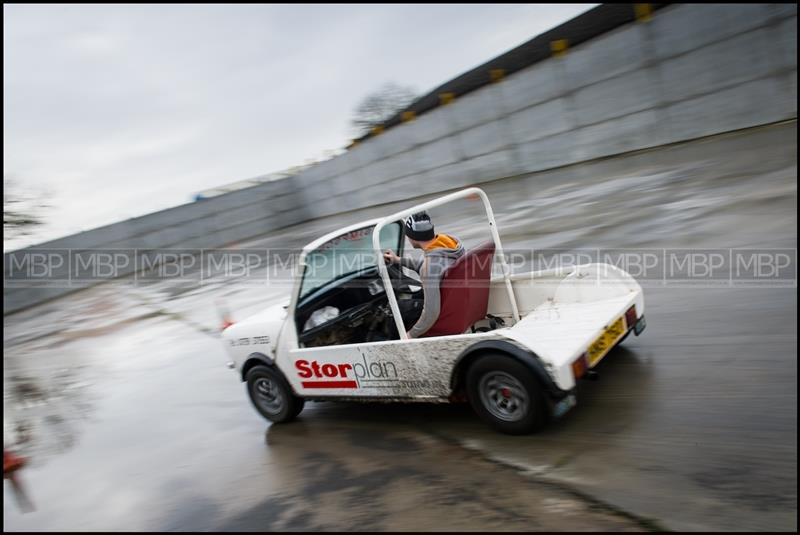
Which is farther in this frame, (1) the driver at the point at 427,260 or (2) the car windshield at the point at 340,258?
(2) the car windshield at the point at 340,258

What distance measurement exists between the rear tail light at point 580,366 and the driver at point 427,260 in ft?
3.34

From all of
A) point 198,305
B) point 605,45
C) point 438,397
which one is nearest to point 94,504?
point 438,397

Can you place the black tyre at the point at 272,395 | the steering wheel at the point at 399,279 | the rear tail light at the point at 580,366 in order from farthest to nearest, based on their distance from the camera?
the black tyre at the point at 272,395, the steering wheel at the point at 399,279, the rear tail light at the point at 580,366

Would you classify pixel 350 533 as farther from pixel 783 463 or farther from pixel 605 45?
pixel 605 45

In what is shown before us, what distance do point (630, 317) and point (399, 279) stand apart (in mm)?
1682

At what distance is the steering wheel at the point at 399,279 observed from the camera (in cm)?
445

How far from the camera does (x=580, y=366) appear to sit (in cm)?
354

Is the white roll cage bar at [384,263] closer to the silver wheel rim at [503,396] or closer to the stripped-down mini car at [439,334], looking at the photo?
the stripped-down mini car at [439,334]

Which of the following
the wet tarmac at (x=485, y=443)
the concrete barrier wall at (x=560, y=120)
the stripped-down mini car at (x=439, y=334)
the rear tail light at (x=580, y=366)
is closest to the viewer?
the wet tarmac at (x=485, y=443)

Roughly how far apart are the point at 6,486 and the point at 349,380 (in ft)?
9.77

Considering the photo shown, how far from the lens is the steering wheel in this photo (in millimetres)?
4453

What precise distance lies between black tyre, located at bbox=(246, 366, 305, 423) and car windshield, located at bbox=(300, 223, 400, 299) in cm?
80

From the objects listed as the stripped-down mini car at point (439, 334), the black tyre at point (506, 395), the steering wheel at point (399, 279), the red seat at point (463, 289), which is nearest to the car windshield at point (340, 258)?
the stripped-down mini car at point (439, 334)

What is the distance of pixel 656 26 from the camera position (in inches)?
490
